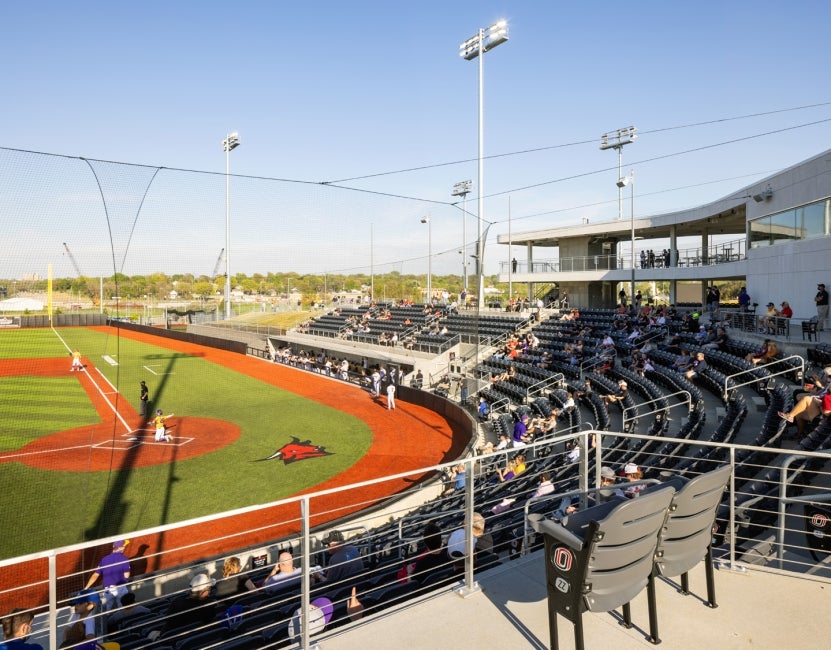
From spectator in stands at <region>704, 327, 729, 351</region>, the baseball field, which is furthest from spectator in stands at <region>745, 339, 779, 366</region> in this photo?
the baseball field

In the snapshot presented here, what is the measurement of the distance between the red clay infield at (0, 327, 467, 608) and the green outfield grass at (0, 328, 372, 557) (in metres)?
0.39

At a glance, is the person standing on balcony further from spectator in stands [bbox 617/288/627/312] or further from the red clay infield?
spectator in stands [bbox 617/288/627/312]

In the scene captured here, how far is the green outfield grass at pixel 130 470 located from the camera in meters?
11.6

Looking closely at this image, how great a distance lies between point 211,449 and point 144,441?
8.43 ft

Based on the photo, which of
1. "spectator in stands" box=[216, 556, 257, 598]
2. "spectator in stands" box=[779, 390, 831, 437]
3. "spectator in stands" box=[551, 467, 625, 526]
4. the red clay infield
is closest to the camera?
"spectator in stands" box=[551, 467, 625, 526]

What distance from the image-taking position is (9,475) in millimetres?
14125

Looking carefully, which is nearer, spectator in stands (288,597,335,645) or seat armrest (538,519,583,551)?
seat armrest (538,519,583,551)

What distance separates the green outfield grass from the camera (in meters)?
11.6

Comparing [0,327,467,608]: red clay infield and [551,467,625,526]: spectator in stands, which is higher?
[551,467,625,526]: spectator in stands

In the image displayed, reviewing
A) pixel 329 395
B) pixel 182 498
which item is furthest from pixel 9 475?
pixel 329 395

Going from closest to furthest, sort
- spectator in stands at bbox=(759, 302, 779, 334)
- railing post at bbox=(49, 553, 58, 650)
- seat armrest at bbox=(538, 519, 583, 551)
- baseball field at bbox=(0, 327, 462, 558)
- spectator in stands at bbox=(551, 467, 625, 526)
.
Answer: railing post at bbox=(49, 553, 58, 650), seat armrest at bbox=(538, 519, 583, 551), spectator in stands at bbox=(551, 467, 625, 526), baseball field at bbox=(0, 327, 462, 558), spectator in stands at bbox=(759, 302, 779, 334)

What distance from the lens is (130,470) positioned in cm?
1538

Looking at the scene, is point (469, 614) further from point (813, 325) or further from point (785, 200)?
point (785, 200)

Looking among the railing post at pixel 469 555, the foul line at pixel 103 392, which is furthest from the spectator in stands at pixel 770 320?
the foul line at pixel 103 392
